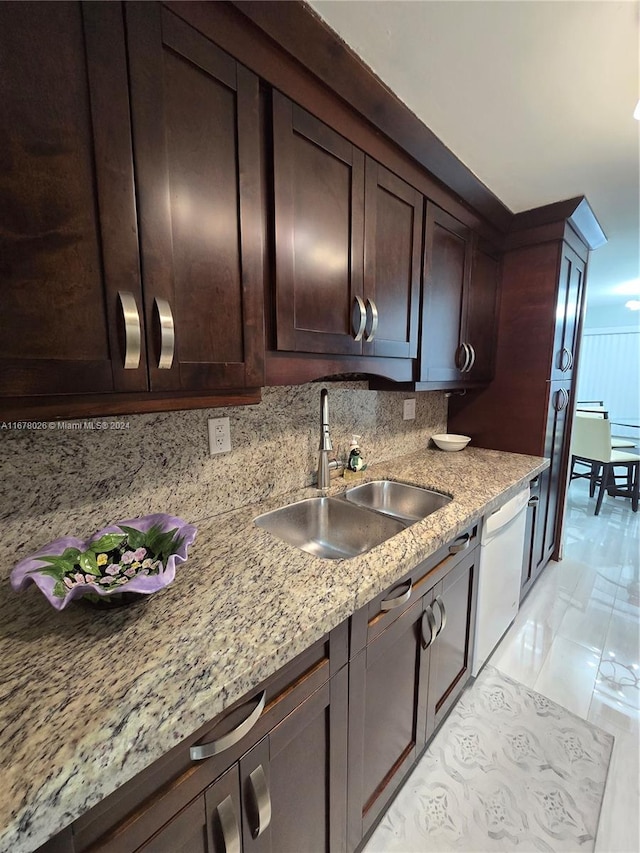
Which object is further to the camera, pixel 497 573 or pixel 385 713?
pixel 497 573

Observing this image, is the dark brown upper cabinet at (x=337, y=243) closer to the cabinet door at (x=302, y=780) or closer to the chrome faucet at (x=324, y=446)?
the chrome faucet at (x=324, y=446)

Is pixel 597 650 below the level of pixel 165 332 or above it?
below

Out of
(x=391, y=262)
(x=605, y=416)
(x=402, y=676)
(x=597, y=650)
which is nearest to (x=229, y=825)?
(x=402, y=676)

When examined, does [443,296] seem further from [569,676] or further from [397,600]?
[569,676]

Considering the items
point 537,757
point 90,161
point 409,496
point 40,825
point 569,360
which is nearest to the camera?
point 40,825

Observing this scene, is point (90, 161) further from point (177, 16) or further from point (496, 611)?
point (496, 611)

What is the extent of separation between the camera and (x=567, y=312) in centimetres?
212

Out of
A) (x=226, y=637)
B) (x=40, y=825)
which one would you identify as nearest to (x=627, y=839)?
(x=226, y=637)

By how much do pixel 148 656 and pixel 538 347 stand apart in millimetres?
2291

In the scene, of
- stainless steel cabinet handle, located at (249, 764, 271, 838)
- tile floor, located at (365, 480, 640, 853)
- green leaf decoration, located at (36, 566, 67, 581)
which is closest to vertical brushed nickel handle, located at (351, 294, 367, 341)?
green leaf decoration, located at (36, 566, 67, 581)

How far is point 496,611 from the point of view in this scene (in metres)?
1.64

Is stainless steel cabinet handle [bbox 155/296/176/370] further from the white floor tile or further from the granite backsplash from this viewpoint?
the white floor tile

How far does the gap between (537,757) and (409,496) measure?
1.09 meters

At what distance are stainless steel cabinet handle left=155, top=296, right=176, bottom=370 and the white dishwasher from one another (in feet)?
4.29
